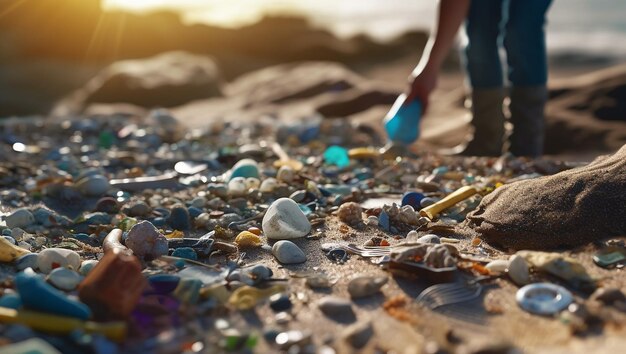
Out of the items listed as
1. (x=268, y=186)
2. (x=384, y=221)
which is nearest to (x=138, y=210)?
(x=268, y=186)

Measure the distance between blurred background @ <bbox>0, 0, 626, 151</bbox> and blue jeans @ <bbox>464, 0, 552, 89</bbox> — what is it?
0.86 metres

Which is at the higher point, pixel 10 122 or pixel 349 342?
pixel 349 342

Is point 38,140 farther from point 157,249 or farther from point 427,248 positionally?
point 427,248

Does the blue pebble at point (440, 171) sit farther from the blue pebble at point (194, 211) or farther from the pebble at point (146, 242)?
the pebble at point (146, 242)

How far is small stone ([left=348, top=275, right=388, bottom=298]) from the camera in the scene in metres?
1.63

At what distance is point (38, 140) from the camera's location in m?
4.27

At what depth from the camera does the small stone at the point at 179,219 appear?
2.35m

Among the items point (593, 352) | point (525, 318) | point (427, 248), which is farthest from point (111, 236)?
point (593, 352)

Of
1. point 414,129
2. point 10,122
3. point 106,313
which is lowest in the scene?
point 10,122

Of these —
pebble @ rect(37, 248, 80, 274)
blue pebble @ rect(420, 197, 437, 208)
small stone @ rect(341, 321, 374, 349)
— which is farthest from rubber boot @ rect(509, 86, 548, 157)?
pebble @ rect(37, 248, 80, 274)

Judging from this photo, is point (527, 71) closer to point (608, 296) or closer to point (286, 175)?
point (286, 175)

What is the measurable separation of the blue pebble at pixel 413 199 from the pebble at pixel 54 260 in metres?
1.23

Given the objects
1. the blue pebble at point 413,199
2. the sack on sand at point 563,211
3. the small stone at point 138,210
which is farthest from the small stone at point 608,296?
the small stone at point 138,210

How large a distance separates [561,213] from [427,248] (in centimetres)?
46
